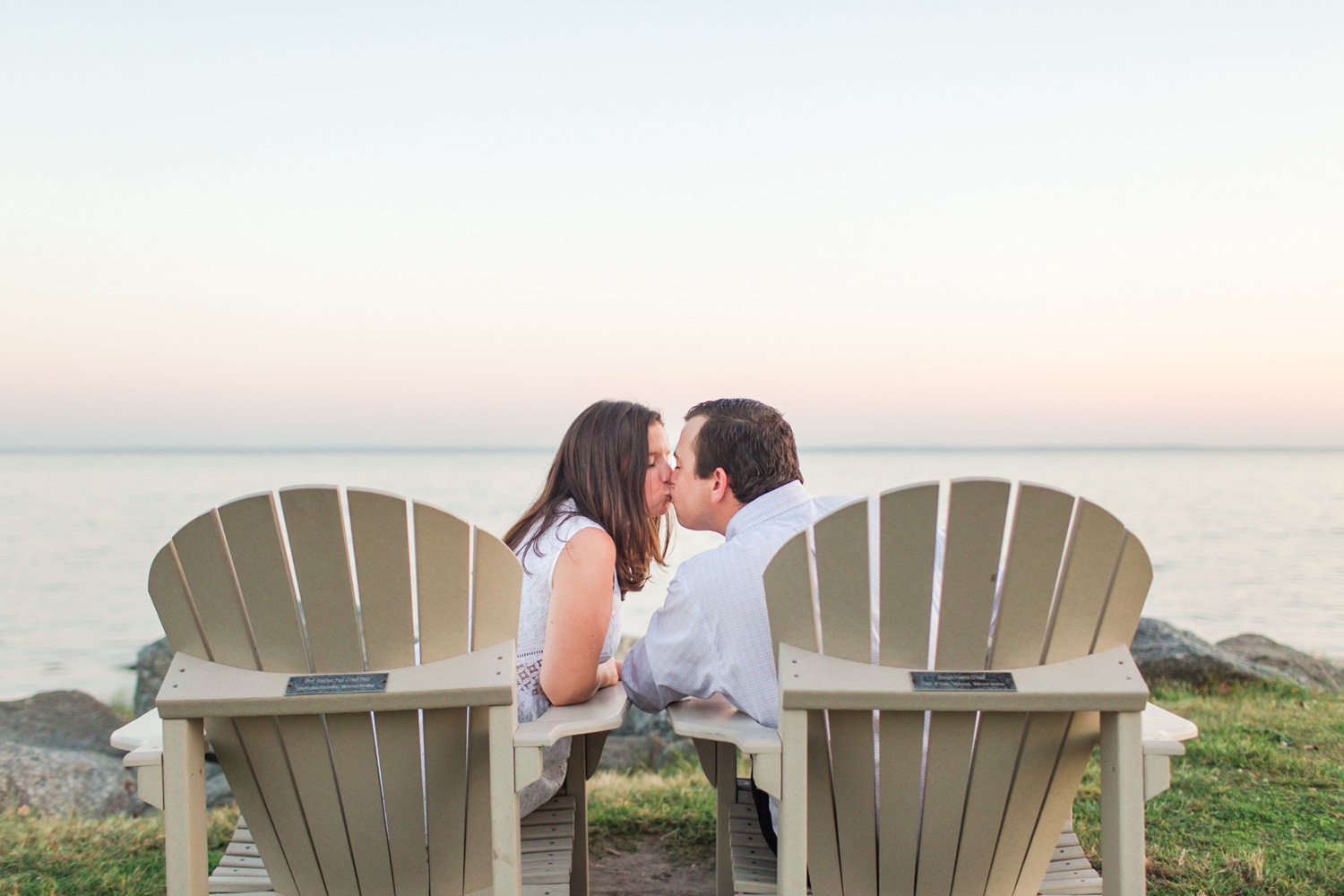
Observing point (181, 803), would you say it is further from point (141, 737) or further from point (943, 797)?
point (943, 797)

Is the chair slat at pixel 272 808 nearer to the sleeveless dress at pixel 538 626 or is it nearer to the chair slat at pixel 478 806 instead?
the chair slat at pixel 478 806

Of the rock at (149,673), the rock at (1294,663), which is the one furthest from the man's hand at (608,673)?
the rock at (1294,663)

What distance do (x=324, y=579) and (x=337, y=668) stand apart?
19 centimetres

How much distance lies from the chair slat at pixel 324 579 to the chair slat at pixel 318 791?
0.57 feet

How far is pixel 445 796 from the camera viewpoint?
198cm

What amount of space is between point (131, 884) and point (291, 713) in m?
1.80

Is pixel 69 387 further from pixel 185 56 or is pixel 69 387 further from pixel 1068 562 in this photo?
pixel 1068 562

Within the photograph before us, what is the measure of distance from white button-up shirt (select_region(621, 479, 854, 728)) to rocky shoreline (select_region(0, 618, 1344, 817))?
3.00m

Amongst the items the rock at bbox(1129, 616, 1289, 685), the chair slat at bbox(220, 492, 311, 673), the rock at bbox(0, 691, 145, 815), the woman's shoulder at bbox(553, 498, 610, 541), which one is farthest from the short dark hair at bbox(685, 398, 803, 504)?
the rock at bbox(1129, 616, 1289, 685)

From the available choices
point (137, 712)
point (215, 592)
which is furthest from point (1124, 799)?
point (137, 712)

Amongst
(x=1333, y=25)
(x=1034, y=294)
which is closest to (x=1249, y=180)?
(x=1333, y=25)

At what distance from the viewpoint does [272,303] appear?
23.3 meters

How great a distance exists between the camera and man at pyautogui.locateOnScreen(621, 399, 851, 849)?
212cm

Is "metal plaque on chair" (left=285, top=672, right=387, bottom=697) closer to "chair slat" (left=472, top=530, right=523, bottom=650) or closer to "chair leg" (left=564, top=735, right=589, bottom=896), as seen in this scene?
"chair slat" (left=472, top=530, right=523, bottom=650)
